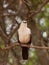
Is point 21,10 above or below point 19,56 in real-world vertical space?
above

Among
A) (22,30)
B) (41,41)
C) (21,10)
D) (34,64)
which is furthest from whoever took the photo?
(34,64)

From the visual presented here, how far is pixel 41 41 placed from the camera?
671cm

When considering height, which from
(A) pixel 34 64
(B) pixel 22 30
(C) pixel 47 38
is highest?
(B) pixel 22 30

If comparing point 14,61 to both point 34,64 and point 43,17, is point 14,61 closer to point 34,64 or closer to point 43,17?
point 34,64

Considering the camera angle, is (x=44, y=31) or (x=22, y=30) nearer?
(x=22, y=30)

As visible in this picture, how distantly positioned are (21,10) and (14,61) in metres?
2.00

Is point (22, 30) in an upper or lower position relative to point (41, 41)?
upper

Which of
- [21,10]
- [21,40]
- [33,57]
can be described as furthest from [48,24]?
[21,40]

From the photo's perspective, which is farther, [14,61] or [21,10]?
[14,61]

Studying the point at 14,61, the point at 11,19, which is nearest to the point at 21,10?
the point at 11,19

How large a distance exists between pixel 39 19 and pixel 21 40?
2.84 meters

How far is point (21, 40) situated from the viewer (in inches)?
213

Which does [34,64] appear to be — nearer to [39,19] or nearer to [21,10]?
[39,19]

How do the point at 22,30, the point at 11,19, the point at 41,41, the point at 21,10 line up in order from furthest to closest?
the point at 11,19
the point at 41,41
the point at 21,10
the point at 22,30
